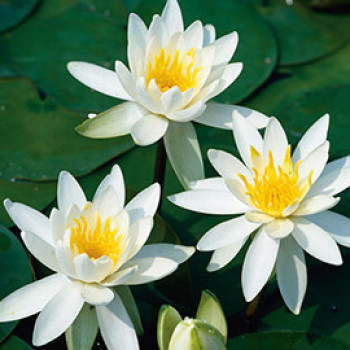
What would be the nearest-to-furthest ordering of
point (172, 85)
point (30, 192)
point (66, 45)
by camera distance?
point (172, 85) < point (30, 192) < point (66, 45)

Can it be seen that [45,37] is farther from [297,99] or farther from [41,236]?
[41,236]

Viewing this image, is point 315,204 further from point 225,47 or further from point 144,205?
point 225,47

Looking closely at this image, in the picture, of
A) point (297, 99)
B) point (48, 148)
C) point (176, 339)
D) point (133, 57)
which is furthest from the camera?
point (297, 99)

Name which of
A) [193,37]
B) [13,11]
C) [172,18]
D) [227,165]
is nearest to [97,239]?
[227,165]

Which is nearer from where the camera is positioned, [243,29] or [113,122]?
[113,122]

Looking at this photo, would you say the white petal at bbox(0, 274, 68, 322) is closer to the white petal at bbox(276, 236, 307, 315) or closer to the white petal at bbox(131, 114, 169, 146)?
the white petal at bbox(131, 114, 169, 146)

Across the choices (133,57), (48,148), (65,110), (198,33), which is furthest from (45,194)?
(198,33)
